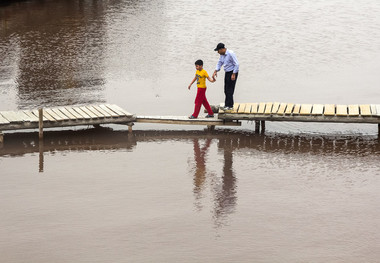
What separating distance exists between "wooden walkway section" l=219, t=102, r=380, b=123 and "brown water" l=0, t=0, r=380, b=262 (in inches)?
23.1

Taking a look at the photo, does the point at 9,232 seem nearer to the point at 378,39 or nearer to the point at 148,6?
the point at 378,39

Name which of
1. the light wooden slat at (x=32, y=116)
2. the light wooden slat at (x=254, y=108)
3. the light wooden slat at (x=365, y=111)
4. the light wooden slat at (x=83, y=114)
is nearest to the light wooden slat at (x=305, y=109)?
the light wooden slat at (x=254, y=108)

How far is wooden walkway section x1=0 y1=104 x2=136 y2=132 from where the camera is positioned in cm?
2091

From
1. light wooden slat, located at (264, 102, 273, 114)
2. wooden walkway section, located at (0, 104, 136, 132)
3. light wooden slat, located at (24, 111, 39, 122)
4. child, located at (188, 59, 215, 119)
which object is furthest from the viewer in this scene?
child, located at (188, 59, 215, 119)

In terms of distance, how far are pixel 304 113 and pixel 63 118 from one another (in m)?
7.03

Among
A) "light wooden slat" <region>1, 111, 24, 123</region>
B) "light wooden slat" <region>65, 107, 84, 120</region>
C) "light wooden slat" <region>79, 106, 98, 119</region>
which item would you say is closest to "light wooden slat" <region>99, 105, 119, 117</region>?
"light wooden slat" <region>79, 106, 98, 119</region>

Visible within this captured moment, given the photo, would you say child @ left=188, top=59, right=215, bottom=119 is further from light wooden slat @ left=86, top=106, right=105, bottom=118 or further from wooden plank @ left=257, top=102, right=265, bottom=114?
light wooden slat @ left=86, top=106, right=105, bottom=118

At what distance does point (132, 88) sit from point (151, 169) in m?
9.93

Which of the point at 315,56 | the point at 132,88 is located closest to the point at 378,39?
the point at 315,56

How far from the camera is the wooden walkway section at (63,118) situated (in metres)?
20.9

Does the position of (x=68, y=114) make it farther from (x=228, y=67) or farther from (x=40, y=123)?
(x=228, y=67)

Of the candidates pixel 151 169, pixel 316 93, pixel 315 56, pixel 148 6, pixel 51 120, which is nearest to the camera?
pixel 151 169

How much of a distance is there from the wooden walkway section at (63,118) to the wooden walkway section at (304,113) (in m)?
3.13

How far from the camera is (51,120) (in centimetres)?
2108
